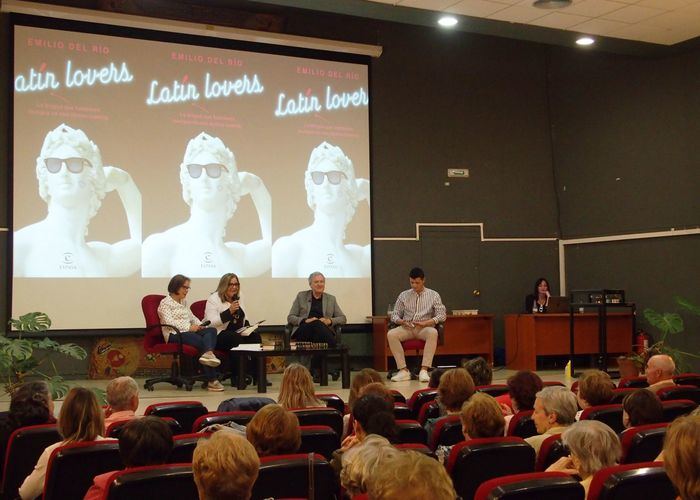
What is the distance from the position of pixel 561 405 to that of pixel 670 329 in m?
5.85

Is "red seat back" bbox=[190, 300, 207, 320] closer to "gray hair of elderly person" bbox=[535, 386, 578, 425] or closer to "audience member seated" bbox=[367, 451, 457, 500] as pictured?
"gray hair of elderly person" bbox=[535, 386, 578, 425]

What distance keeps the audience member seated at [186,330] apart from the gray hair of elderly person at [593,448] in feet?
16.8

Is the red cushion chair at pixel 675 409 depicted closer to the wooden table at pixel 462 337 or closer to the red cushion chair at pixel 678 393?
the red cushion chair at pixel 678 393

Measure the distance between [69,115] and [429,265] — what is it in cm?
470

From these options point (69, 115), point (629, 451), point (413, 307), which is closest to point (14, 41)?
point (69, 115)

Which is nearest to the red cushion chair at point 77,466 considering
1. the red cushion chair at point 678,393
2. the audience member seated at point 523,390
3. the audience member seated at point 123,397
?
the audience member seated at point 123,397

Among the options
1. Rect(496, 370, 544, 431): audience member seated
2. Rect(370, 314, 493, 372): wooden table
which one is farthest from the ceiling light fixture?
Rect(496, 370, 544, 431): audience member seated

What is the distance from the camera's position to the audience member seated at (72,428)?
9.50ft

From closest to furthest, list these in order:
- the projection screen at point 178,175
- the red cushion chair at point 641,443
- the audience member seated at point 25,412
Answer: the red cushion chair at point 641,443, the audience member seated at point 25,412, the projection screen at point 178,175

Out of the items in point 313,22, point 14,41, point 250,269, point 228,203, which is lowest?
point 250,269

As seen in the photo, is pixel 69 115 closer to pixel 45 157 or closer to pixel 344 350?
pixel 45 157

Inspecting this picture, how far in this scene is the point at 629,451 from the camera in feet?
9.52

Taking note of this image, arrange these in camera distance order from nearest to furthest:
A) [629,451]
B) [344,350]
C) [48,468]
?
1. [48,468]
2. [629,451]
3. [344,350]

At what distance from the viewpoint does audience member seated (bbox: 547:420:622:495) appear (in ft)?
8.35
